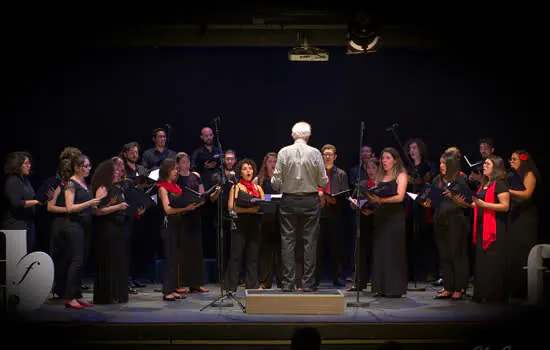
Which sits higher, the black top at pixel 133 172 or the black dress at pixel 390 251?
the black top at pixel 133 172

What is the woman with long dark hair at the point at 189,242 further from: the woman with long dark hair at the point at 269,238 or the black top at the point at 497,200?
the black top at the point at 497,200

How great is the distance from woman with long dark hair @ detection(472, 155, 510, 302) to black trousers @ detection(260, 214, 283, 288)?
244 centimetres

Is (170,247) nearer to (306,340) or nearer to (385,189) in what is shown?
(385,189)

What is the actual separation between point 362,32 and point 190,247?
3306mm

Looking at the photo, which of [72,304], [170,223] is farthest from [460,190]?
[72,304]

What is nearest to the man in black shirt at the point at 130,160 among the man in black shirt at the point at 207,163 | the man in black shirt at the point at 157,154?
the man in black shirt at the point at 157,154

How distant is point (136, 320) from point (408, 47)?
6.44 metres

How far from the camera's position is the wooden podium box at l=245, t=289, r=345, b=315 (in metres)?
6.21

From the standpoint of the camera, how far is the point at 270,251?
830 cm

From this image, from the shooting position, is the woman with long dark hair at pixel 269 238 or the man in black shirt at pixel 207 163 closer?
the woman with long dark hair at pixel 269 238

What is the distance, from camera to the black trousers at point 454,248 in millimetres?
7348

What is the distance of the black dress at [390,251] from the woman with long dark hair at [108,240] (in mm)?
2863

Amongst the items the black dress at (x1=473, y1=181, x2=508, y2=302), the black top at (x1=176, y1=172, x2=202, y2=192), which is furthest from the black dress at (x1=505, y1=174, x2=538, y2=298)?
the black top at (x1=176, y1=172, x2=202, y2=192)

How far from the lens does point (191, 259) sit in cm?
782
